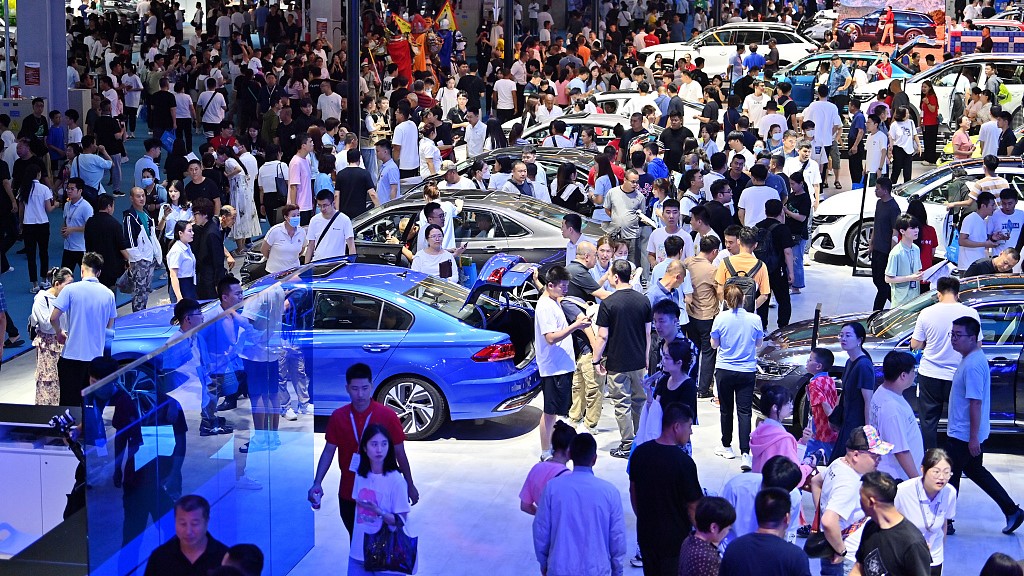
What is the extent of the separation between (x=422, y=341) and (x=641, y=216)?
511cm

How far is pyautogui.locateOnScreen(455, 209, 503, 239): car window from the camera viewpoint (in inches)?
631

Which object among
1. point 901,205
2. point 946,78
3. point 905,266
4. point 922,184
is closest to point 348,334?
point 905,266

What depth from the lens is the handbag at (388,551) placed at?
762cm

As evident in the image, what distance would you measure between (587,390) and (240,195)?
7.53 meters

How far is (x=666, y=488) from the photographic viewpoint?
7.64 metres

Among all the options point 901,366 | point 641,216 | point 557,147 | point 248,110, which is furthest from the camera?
point 248,110

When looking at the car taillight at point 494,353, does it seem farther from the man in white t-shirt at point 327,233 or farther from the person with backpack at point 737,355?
the man in white t-shirt at point 327,233

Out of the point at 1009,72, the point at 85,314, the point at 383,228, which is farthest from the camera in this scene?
the point at 1009,72

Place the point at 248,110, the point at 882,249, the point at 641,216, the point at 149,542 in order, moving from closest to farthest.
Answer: the point at 149,542 < the point at 882,249 < the point at 641,216 < the point at 248,110

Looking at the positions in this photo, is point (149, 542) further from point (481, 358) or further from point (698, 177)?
point (698, 177)

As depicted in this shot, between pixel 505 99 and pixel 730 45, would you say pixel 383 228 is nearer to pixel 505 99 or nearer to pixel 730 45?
pixel 505 99

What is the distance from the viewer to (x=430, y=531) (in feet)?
32.6

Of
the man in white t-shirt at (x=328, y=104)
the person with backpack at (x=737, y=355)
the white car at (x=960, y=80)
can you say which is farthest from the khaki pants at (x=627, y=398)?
the white car at (x=960, y=80)

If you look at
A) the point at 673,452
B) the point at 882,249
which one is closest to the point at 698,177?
the point at 882,249
